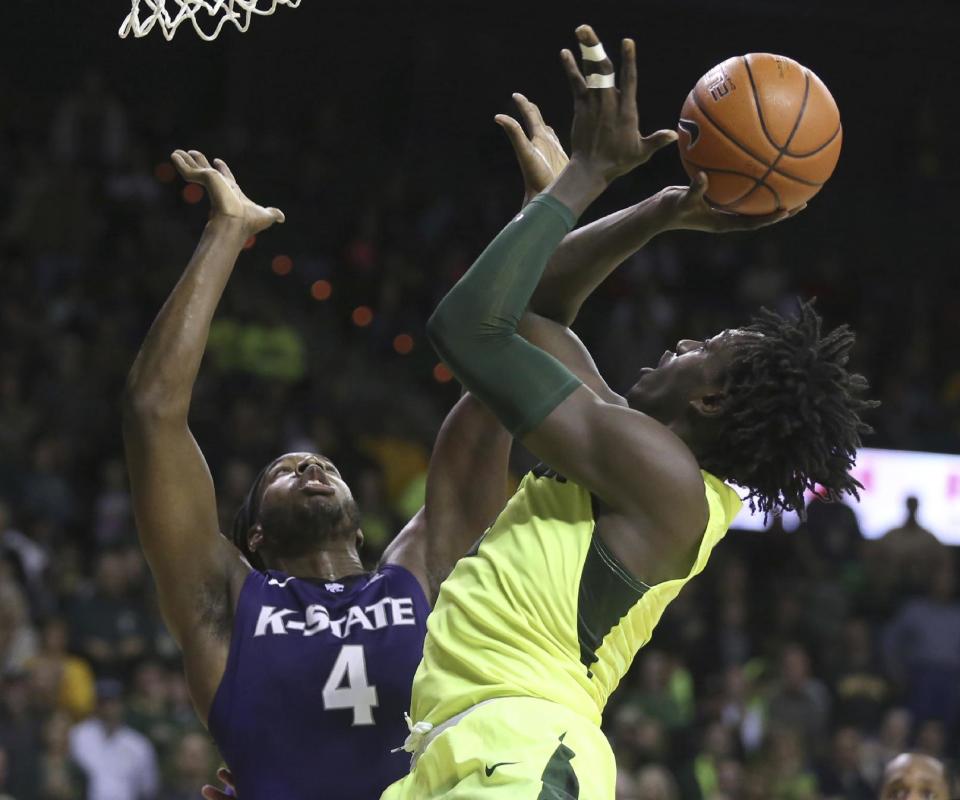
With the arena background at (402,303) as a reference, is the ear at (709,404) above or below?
below

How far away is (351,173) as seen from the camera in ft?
46.6

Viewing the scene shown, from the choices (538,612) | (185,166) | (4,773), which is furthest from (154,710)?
(538,612)

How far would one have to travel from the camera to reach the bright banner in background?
13.0 metres

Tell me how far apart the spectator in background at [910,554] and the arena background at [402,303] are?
3 cm

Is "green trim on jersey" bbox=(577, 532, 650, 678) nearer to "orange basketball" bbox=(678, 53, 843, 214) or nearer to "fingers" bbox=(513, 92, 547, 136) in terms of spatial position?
"orange basketball" bbox=(678, 53, 843, 214)

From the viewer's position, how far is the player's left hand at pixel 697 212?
343 cm

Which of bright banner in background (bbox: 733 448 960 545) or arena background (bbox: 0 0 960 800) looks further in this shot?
bright banner in background (bbox: 733 448 960 545)

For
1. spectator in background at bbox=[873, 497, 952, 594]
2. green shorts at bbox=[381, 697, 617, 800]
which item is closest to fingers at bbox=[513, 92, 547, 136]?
green shorts at bbox=[381, 697, 617, 800]

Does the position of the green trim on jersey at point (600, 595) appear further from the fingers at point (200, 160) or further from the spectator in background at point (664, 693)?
the spectator in background at point (664, 693)

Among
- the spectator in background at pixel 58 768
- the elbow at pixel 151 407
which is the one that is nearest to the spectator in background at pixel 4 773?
the spectator in background at pixel 58 768

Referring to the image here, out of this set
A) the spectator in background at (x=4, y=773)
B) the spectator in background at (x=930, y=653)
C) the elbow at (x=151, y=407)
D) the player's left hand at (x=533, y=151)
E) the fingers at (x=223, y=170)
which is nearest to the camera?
the elbow at (x=151, y=407)

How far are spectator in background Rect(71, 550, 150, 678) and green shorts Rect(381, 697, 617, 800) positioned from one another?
629 centimetres

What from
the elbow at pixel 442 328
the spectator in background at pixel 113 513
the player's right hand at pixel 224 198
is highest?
the spectator in background at pixel 113 513

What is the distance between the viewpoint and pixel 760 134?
3539 millimetres
